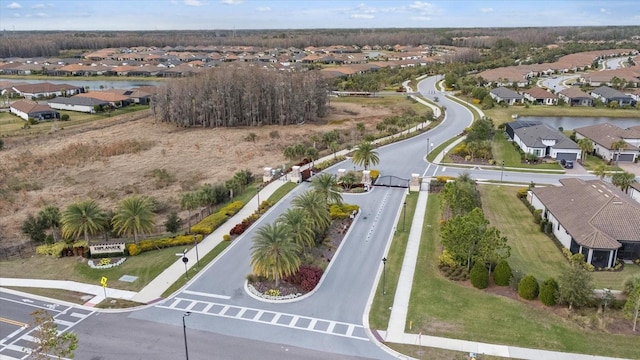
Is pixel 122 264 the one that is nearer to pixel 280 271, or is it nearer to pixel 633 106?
pixel 280 271

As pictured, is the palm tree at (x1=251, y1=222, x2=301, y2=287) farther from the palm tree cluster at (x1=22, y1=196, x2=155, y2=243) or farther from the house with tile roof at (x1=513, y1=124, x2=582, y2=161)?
the house with tile roof at (x1=513, y1=124, x2=582, y2=161)

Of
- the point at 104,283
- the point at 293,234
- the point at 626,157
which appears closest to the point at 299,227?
the point at 293,234

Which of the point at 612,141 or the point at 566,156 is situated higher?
the point at 612,141

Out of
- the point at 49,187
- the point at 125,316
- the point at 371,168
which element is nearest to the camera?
the point at 125,316

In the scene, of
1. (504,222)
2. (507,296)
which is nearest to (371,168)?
(504,222)

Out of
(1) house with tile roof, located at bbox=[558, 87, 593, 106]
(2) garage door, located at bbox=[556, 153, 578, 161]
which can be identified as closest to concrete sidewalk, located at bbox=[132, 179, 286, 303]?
(2) garage door, located at bbox=[556, 153, 578, 161]

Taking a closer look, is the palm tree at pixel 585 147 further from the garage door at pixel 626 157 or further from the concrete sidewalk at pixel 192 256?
the concrete sidewalk at pixel 192 256

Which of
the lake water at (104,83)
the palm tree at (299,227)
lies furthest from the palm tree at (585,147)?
the lake water at (104,83)

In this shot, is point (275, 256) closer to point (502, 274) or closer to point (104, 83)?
point (502, 274)
